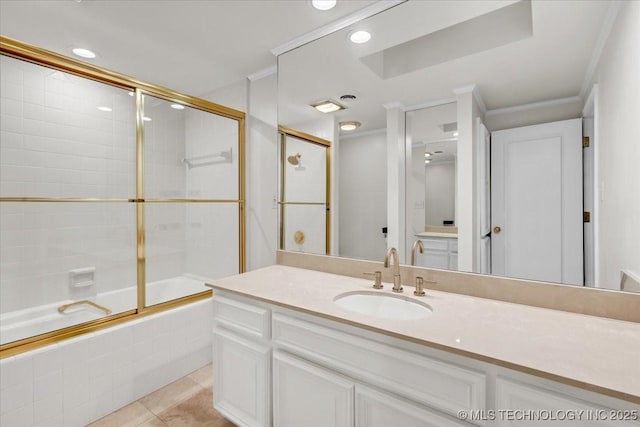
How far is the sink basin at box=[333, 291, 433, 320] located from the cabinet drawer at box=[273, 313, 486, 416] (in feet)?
0.79

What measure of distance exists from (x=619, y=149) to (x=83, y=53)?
10.4 ft

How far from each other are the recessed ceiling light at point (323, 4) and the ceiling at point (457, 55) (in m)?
0.19

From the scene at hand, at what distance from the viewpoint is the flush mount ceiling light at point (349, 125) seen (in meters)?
1.83

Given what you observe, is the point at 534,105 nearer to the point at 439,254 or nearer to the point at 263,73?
the point at 439,254

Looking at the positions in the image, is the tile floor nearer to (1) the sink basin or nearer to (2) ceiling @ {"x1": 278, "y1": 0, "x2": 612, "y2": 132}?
(1) the sink basin

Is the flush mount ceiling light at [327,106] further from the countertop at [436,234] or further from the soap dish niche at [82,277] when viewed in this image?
the soap dish niche at [82,277]

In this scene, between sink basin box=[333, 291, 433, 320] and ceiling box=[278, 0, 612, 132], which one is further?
sink basin box=[333, 291, 433, 320]

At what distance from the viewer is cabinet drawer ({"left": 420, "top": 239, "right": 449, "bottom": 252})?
1.56 m

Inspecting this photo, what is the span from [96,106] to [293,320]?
2619mm

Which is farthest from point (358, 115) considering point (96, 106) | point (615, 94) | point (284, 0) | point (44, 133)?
point (44, 133)

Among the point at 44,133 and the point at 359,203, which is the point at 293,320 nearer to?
the point at 359,203

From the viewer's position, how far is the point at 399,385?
3.36 feet

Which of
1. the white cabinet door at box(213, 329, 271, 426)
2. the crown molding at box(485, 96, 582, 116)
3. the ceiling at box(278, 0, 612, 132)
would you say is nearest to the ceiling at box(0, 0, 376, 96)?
the ceiling at box(278, 0, 612, 132)

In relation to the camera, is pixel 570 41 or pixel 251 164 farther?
pixel 251 164
